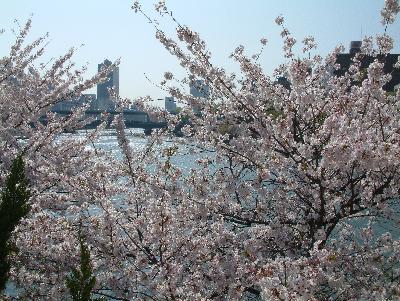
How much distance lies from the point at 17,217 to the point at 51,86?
706 cm

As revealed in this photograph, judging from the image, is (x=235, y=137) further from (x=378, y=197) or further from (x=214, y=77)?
(x=378, y=197)

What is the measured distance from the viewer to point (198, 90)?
7484mm

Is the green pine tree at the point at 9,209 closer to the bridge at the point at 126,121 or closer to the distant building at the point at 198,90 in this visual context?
the bridge at the point at 126,121

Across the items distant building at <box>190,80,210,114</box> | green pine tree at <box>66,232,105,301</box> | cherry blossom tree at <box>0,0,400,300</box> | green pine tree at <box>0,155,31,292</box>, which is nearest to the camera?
green pine tree at <box>66,232,105,301</box>

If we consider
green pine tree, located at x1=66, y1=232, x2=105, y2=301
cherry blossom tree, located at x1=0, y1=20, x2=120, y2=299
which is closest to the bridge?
cherry blossom tree, located at x1=0, y1=20, x2=120, y2=299

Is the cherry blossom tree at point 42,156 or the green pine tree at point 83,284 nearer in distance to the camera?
the green pine tree at point 83,284

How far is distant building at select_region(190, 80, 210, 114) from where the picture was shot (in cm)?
731

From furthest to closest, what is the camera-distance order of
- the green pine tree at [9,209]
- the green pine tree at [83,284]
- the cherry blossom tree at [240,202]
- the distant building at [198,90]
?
1. the distant building at [198,90]
2. the green pine tree at [9,209]
3. the cherry blossom tree at [240,202]
4. the green pine tree at [83,284]

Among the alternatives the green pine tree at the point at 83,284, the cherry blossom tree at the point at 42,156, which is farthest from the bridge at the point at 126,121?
the green pine tree at the point at 83,284

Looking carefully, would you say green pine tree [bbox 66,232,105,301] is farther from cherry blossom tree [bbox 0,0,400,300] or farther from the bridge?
the bridge

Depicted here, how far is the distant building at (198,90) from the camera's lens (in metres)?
7.31

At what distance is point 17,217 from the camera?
18.5ft

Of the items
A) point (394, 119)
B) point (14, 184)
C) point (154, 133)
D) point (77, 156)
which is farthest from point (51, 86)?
point (394, 119)

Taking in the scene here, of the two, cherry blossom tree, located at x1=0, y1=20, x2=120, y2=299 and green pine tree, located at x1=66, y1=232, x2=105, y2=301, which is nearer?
green pine tree, located at x1=66, y1=232, x2=105, y2=301
